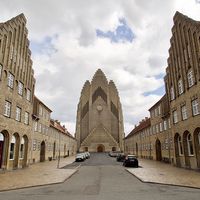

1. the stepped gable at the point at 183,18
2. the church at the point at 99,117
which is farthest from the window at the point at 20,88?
the church at the point at 99,117

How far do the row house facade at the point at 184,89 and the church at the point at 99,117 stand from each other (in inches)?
2178

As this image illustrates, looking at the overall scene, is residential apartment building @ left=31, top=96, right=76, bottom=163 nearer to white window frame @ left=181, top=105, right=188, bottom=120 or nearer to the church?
white window frame @ left=181, top=105, right=188, bottom=120

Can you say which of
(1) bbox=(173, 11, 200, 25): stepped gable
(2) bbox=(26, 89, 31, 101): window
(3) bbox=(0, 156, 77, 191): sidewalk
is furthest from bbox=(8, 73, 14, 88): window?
(1) bbox=(173, 11, 200, 25): stepped gable

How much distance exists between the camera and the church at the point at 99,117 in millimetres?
87188

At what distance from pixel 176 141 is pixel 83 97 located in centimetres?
7786

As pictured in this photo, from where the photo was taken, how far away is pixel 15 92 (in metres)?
24.7

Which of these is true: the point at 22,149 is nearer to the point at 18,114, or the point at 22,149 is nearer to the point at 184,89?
the point at 18,114

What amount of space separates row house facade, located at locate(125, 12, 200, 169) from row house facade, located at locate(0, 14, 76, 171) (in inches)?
732

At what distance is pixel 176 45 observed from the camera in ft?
92.1

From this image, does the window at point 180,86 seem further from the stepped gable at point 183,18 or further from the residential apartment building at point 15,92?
the residential apartment building at point 15,92

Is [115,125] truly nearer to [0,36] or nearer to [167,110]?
[167,110]

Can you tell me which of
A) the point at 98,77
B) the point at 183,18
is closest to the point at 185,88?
the point at 183,18

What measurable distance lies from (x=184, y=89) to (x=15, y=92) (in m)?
18.8

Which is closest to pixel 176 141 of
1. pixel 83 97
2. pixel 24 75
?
pixel 24 75
